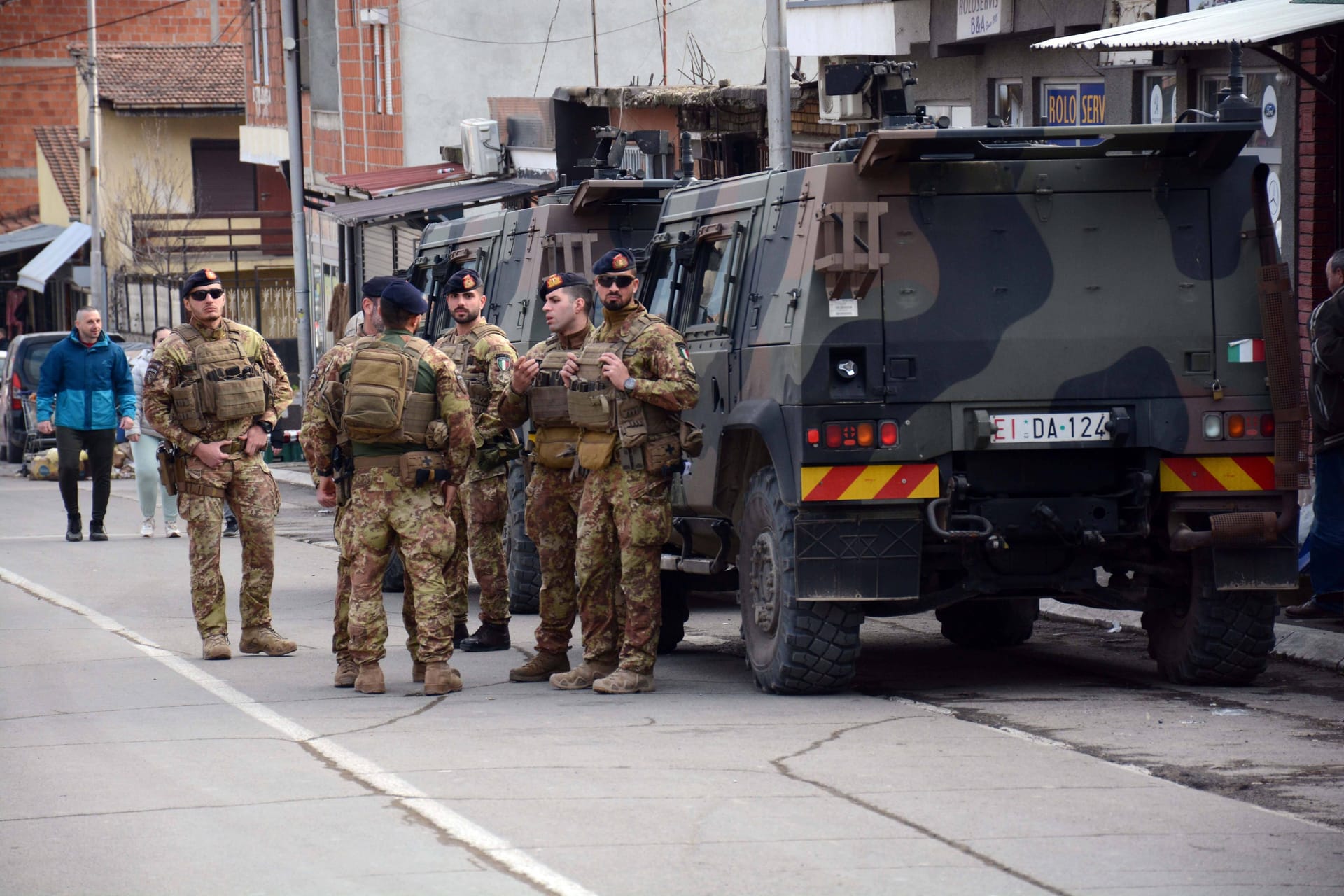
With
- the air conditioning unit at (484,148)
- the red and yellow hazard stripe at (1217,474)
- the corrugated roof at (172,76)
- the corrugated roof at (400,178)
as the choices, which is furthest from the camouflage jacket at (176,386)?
the corrugated roof at (172,76)

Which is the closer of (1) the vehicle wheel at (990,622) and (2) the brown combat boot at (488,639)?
(1) the vehicle wheel at (990,622)

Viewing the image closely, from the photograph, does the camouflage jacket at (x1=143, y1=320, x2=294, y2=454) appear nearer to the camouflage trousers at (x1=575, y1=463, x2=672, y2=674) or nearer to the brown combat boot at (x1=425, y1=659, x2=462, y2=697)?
the brown combat boot at (x1=425, y1=659, x2=462, y2=697)

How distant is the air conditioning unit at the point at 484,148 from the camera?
24969 millimetres

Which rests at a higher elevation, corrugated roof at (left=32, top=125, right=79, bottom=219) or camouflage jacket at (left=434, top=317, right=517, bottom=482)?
corrugated roof at (left=32, top=125, right=79, bottom=219)

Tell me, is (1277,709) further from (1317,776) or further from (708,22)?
(708,22)

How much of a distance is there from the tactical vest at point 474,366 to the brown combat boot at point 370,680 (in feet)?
5.80

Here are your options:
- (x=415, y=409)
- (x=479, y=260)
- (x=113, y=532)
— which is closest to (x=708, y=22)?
(x=113, y=532)

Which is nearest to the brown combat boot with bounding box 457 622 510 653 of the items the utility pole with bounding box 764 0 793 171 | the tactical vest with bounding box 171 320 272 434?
the tactical vest with bounding box 171 320 272 434

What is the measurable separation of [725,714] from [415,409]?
75.4 inches

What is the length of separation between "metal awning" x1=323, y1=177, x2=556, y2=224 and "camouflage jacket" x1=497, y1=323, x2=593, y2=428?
11.2 m

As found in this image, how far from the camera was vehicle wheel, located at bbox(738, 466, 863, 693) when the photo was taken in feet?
27.7

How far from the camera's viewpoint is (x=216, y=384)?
33.9 ft

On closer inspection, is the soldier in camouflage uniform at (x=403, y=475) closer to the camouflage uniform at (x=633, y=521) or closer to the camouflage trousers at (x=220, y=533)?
the camouflage uniform at (x=633, y=521)

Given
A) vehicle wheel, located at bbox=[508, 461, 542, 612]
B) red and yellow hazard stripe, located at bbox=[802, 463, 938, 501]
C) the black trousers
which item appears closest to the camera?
red and yellow hazard stripe, located at bbox=[802, 463, 938, 501]
